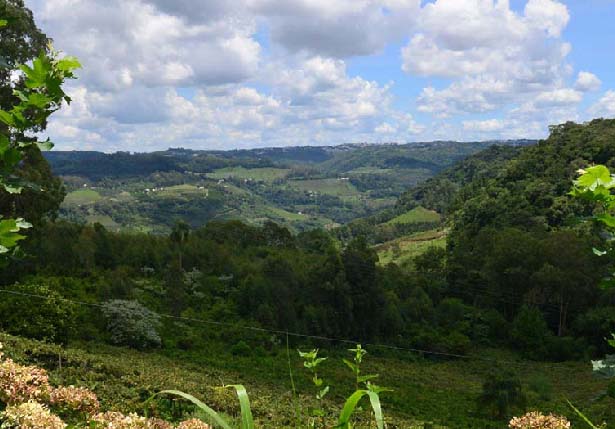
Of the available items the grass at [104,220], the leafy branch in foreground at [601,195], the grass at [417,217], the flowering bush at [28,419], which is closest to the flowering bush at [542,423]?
the leafy branch in foreground at [601,195]

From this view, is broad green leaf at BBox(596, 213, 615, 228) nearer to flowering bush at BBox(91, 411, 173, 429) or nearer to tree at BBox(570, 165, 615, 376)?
tree at BBox(570, 165, 615, 376)

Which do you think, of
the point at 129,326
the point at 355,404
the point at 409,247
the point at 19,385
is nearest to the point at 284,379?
the point at 129,326

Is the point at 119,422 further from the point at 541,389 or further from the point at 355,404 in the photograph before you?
the point at 541,389

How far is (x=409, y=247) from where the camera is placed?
98.8 meters

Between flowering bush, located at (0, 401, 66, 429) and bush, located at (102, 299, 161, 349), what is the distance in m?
28.6

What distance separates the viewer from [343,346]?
45094 mm

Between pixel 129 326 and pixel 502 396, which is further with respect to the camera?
pixel 129 326

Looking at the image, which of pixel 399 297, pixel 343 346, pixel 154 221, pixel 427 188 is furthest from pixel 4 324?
pixel 154 221

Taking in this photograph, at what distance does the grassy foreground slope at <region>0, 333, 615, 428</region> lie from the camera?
13102mm

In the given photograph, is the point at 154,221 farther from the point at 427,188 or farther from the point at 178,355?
the point at 178,355

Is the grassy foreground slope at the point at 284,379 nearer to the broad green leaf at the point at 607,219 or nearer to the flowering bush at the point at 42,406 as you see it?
the flowering bush at the point at 42,406

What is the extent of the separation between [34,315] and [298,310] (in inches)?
1125

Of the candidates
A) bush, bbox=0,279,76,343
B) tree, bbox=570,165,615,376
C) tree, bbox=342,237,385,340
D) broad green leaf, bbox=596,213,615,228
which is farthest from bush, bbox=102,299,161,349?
broad green leaf, bbox=596,213,615,228

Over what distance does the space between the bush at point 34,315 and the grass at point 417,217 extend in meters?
120
